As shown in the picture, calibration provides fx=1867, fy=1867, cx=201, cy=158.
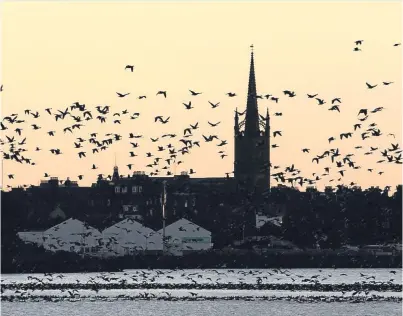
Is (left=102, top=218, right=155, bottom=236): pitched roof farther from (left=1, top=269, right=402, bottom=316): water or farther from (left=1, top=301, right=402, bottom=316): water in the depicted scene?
(left=1, top=301, right=402, bottom=316): water

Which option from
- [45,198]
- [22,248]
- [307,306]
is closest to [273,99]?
[307,306]

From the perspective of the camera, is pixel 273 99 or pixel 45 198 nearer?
pixel 273 99

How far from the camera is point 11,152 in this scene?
6131 centimetres

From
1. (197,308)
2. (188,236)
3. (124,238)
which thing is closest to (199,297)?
(197,308)

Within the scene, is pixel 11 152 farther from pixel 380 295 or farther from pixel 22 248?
pixel 22 248

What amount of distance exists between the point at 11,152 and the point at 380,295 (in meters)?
33.7

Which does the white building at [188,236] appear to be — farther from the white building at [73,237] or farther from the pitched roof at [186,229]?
the white building at [73,237]

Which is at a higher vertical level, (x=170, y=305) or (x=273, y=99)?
(x=273, y=99)

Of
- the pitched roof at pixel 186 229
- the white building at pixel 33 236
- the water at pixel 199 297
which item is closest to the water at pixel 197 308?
the water at pixel 199 297

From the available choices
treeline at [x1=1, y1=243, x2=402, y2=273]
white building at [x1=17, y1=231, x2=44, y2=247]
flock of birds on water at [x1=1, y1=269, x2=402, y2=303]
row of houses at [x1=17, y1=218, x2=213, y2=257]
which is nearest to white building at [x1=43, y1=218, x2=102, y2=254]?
row of houses at [x1=17, y1=218, x2=213, y2=257]

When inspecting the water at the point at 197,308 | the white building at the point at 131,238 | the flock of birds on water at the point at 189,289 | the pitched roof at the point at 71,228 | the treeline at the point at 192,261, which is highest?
the pitched roof at the point at 71,228

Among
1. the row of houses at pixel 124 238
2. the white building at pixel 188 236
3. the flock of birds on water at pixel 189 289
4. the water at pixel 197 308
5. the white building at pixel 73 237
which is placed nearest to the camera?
the water at pixel 197 308

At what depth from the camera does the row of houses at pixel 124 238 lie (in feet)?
449

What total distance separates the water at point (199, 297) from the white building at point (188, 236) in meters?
31.6
